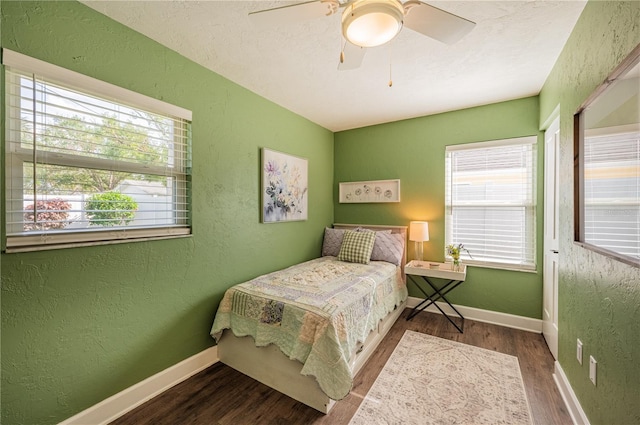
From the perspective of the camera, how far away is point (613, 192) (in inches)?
45.3

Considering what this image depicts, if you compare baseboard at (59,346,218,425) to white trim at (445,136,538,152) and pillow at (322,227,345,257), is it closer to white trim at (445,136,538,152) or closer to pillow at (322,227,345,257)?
pillow at (322,227,345,257)

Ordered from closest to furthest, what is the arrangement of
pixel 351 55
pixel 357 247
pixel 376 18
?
1. pixel 376 18
2. pixel 351 55
3. pixel 357 247

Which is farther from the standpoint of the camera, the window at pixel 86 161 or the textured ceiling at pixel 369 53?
the textured ceiling at pixel 369 53

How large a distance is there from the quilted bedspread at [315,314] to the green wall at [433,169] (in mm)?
1109

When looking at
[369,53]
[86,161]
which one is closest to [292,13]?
[369,53]

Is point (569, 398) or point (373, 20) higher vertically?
point (373, 20)

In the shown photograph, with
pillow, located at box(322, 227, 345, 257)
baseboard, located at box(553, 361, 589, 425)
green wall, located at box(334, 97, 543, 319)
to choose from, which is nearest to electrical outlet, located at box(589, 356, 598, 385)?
baseboard, located at box(553, 361, 589, 425)

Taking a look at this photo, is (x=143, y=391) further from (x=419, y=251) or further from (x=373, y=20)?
(x=419, y=251)

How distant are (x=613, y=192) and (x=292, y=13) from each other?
65.7 inches

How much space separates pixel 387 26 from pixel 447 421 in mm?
2243

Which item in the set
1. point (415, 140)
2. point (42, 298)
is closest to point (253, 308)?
point (42, 298)

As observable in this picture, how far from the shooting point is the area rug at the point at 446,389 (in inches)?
65.8

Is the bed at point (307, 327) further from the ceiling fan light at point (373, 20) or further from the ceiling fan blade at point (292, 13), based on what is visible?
the ceiling fan blade at point (292, 13)

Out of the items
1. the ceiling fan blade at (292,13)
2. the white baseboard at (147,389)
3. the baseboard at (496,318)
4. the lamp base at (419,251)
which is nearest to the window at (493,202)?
the lamp base at (419,251)
